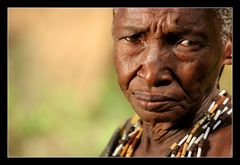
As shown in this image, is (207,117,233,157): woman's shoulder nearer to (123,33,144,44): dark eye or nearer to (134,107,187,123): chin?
(134,107,187,123): chin

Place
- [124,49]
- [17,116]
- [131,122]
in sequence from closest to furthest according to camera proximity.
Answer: [124,49]
[131,122]
[17,116]

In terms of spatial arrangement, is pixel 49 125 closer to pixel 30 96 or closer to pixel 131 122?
pixel 30 96

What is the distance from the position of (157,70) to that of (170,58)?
2.3 inches

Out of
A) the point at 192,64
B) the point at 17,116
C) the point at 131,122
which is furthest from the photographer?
the point at 17,116

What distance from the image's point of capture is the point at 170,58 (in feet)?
5.80

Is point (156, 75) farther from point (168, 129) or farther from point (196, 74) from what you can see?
point (168, 129)

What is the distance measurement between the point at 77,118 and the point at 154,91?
2.61 metres

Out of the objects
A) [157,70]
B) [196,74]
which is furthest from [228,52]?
[157,70]

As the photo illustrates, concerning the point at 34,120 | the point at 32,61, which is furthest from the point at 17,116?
the point at 32,61

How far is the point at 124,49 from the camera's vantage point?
1.89m

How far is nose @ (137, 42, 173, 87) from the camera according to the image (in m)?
1.75

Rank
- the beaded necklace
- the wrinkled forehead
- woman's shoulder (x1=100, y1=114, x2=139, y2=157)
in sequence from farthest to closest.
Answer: woman's shoulder (x1=100, y1=114, x2=139, y2=157) < the beaded necklace < the wrinkled forehead

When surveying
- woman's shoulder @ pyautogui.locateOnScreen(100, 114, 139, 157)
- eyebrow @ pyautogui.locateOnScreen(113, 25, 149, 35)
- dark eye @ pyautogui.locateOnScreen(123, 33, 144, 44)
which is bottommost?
woman's shoulder @ pyautogui.locateOnScreen(100, 114, 139, 157)

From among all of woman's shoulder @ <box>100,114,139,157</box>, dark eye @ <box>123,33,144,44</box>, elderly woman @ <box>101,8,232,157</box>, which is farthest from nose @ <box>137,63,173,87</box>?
woman's shoulder @ <box>100,114,139,157</box>
